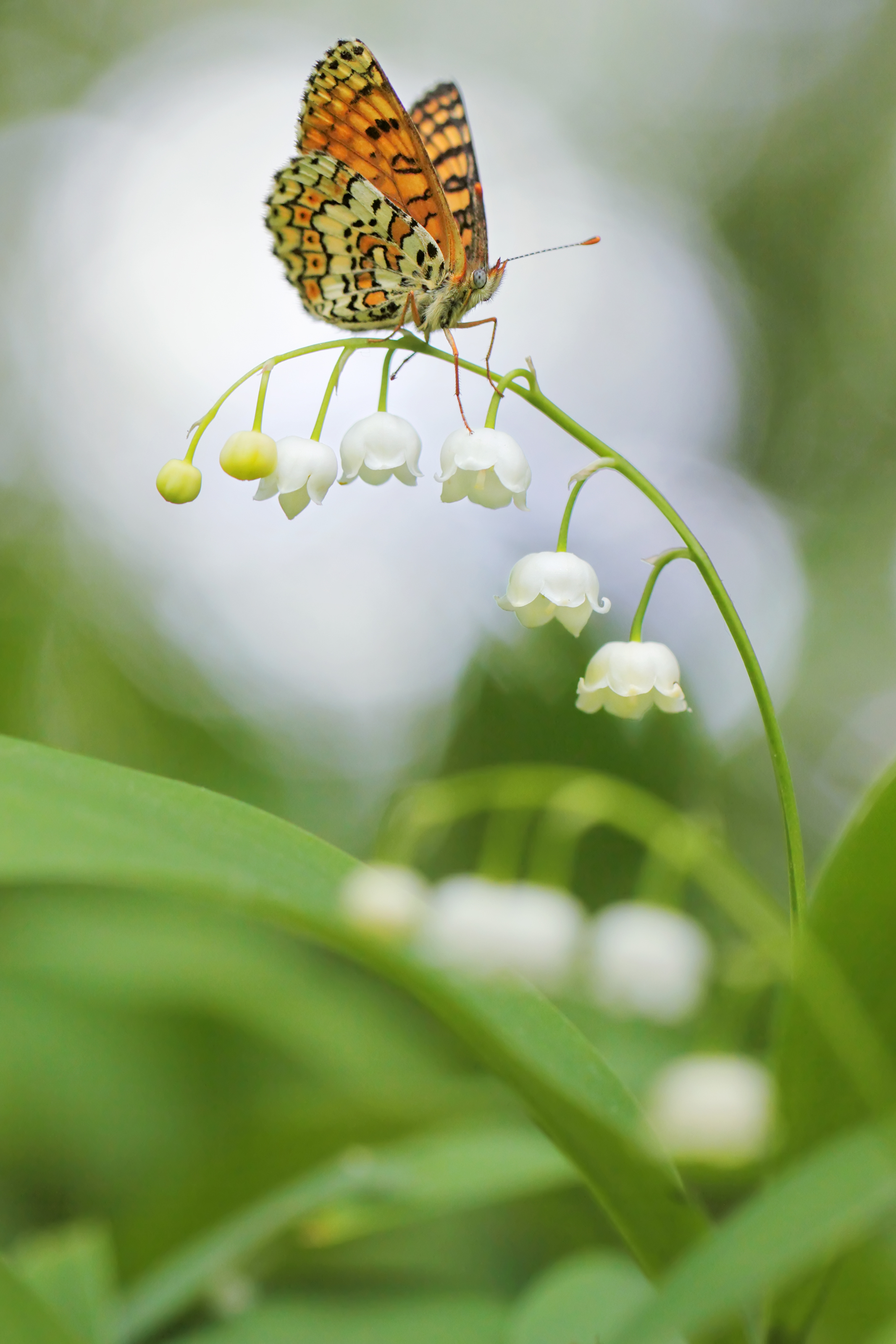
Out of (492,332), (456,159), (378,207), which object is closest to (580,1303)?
(492,332)

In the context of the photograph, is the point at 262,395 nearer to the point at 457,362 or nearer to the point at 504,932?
the point at 457,362

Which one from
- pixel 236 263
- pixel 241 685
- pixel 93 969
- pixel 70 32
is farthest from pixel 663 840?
pixel 70 32

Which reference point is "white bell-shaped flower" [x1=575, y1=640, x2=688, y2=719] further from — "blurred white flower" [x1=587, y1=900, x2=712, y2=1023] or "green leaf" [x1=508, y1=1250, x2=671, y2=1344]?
"green leaf" [x1=508, y1=1250, x2=671, y2=1344]

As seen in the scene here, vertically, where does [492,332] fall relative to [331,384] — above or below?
above

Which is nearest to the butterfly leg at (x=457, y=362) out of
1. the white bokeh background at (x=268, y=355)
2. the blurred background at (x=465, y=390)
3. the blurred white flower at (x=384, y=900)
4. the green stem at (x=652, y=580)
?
the green stem at (x=652, y=580)

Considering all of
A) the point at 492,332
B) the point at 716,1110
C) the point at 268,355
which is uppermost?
the point at 268,355

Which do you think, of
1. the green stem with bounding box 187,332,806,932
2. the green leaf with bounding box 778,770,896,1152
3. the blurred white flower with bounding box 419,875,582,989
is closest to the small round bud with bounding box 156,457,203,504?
the green stem with bounding box 187,332,806,932
